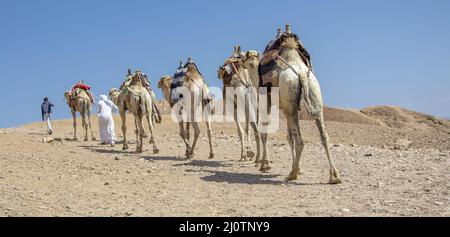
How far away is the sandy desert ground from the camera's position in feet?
24.3

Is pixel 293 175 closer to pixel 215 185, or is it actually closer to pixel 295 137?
pixel 295 137

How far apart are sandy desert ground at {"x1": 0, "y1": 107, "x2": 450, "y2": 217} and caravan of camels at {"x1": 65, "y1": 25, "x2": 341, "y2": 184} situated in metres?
0.70

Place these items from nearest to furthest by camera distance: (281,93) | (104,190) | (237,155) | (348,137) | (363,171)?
(104,190)
(281,93)
(363,171)
(237,155)
(348,137)

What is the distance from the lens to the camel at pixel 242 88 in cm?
1219

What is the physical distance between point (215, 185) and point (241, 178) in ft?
2.90

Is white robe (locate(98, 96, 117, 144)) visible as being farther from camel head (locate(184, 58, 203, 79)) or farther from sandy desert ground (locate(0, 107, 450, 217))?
camel head (locate(184, 58, 203, 79))

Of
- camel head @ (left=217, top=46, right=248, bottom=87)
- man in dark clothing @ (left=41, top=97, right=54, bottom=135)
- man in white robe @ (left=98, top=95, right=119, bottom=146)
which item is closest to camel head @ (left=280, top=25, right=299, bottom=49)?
camel head @ (left=217, top=46, right=248, bottom=87)

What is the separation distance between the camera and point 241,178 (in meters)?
10.6

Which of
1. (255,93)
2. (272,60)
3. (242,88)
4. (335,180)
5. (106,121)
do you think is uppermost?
(272,60)

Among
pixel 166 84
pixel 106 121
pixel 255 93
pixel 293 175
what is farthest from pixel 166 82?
pixel 293 175
